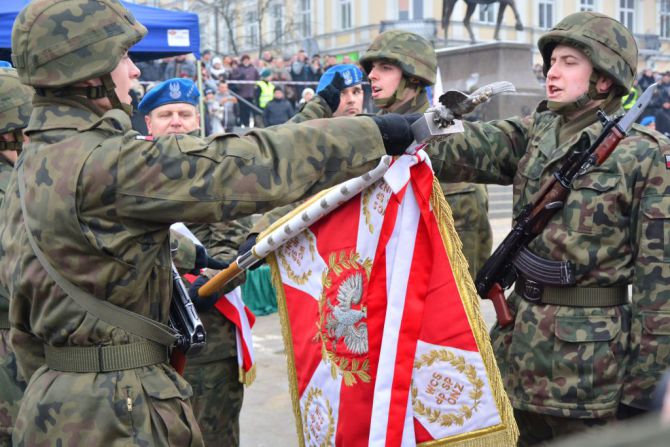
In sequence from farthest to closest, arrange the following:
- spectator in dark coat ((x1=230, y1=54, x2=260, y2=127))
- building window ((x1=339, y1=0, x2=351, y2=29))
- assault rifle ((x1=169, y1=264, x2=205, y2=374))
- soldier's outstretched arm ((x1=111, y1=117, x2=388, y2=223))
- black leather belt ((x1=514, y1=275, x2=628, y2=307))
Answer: building window ((x1=339, y1=0, x2=351, y2=29)), spectator in dark coat ((x1=230, y1=54, x2=260, y2=127)), black leather belt ((x1=514, y1=275, x2=628, y2=307)), assault rifle ((x1=169, y1=264, x2=205, y2=374)), soldier's outstretched arm ((x1=111, y1=117, x2=388, y2=223))

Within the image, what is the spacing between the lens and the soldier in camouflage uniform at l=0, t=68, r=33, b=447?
3.43 meters

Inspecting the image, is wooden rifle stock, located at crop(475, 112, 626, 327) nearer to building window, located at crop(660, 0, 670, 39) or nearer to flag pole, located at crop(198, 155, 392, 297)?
flag pole, located at crop(198, 155, 392, 297)

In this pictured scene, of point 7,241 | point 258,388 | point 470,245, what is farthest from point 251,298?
point 7,241

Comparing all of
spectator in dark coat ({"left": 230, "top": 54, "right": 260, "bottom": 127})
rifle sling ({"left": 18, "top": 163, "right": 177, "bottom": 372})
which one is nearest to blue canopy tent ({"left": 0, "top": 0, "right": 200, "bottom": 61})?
rifle sling ({"left": 18, "top": 163, "right": 177, "bottom": 372})

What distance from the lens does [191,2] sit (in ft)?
154

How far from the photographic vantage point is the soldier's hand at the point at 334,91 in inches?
179

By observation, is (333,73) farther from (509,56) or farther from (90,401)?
(509,56)

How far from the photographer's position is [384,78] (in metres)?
4.60

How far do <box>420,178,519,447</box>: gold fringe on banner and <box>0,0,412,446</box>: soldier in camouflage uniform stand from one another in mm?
563

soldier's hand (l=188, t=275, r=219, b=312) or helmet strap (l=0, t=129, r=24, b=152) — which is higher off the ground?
helmet strap (l=0, t=129, r=24, b=152)

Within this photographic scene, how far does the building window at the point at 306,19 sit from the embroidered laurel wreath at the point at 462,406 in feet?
143

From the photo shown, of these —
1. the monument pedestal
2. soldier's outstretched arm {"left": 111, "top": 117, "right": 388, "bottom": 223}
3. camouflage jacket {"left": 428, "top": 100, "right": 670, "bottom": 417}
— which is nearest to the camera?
soldier's outstretched arm {"left": 111, "top": 117, "right": 388, "bottom": 223}

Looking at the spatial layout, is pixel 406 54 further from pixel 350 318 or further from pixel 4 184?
pixel 4 184

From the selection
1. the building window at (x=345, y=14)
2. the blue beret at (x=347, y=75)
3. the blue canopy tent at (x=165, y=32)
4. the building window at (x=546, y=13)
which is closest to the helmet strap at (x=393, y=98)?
the blue beret at (x=347, y=75)
